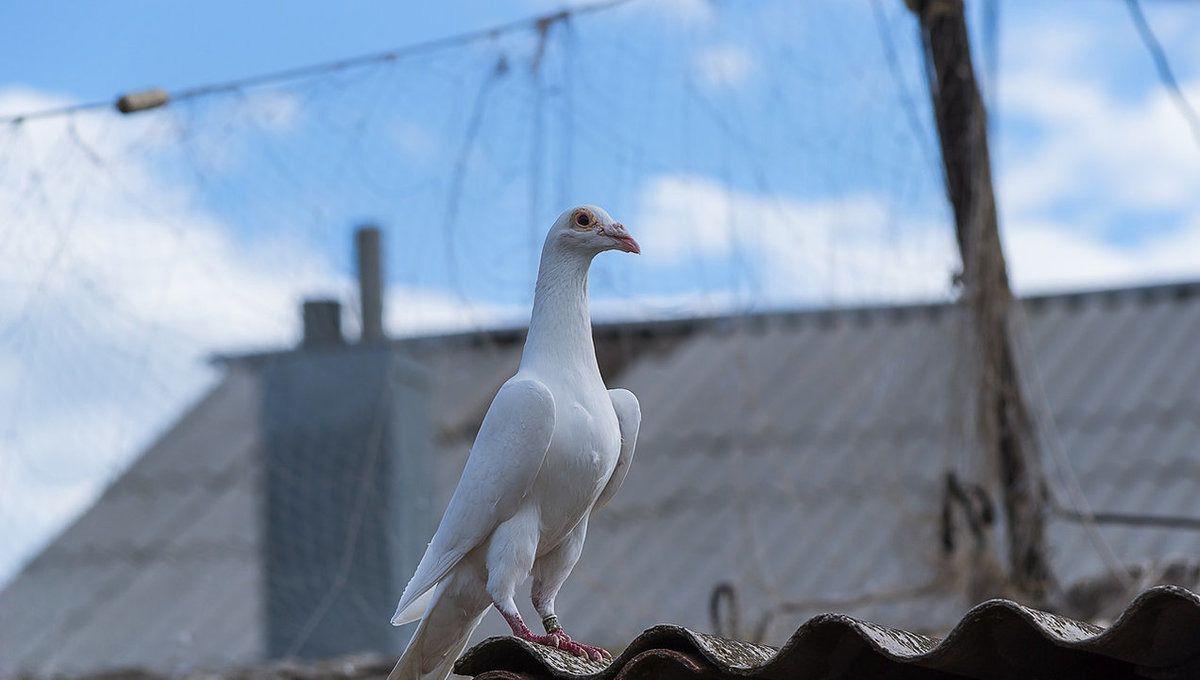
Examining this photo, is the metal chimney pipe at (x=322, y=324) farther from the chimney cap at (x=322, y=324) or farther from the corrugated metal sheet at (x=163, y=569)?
the corrugated metal sheet at (x=163, y=569)

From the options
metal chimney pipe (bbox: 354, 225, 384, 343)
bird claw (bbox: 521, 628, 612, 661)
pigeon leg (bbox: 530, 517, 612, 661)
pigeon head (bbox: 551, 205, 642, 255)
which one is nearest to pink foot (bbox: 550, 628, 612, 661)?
bird claw (bbox: 521, 628, 612, 661)

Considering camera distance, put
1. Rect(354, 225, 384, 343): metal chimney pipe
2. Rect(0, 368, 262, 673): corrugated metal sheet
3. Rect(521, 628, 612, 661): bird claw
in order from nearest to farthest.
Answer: Rect(521, 628, 612, 661): bird claw → Rect(354, 225, 384, 343): metal chimney pipe → Rect(0, 368, 262, 673): corrugated metal sheet

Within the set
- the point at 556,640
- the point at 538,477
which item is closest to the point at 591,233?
the point at 538,477

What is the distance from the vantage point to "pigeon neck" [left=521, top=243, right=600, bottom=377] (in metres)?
3.52

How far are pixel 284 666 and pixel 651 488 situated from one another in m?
4.57

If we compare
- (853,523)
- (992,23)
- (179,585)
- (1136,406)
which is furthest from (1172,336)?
(179,585)

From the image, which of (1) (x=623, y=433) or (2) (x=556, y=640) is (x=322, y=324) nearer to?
(1) (x=623, y=433)

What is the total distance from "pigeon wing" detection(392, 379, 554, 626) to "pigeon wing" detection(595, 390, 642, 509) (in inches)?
11.3

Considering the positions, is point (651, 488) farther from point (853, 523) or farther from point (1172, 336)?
point (1172, 336)

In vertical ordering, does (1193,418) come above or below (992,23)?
below

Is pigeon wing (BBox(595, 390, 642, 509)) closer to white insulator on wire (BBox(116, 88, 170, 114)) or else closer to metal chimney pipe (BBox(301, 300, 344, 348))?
white insulator on wire (BBox(116, 88, 170, 114))

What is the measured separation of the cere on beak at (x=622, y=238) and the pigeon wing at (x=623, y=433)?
1.03 feet

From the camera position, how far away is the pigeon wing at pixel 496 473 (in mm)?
3375

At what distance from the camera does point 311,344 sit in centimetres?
857
